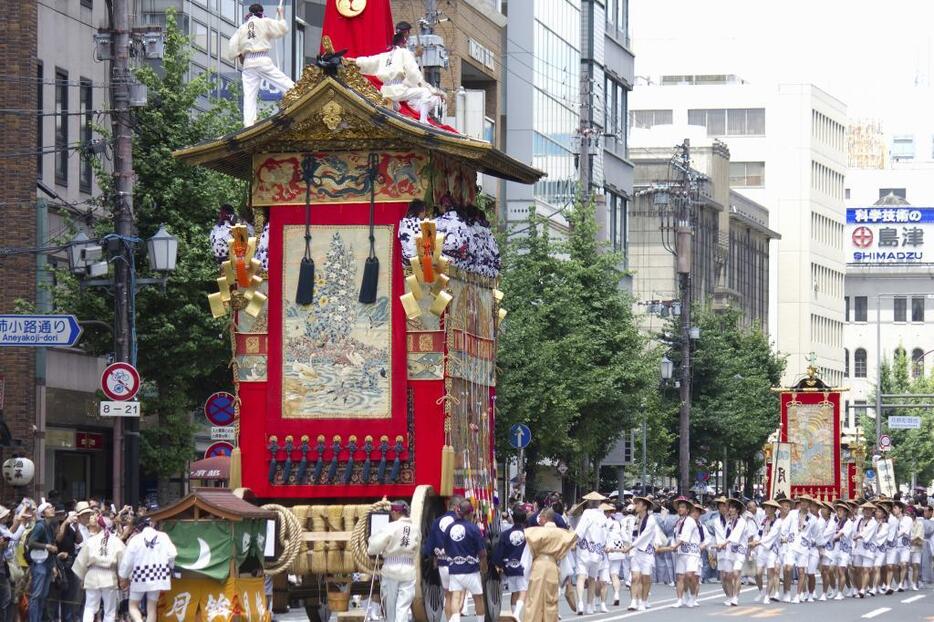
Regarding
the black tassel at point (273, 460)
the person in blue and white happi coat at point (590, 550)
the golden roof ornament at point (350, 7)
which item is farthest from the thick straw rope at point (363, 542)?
the person in blue and white happi coat at point (590, 550)

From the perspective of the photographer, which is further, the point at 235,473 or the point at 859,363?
the point at 859,363

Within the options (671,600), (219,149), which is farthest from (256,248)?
(671,600)

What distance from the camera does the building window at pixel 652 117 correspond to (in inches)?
5133

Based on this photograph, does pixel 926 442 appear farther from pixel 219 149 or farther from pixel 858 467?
pixel 219 149

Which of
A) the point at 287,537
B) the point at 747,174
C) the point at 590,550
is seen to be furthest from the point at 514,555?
the point at 747,174

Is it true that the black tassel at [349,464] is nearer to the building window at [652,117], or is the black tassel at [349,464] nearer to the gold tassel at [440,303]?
the gold tassel at [440,303]

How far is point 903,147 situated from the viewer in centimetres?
17962

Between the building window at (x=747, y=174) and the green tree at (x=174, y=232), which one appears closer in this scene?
the green tree at (x=174, y=232)

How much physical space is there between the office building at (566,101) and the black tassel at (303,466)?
105 ft

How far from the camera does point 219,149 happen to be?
23250mm

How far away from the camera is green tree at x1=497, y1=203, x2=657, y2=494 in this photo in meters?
44.9

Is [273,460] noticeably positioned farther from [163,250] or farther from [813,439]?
[813,439]

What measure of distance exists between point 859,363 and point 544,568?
133966 mm

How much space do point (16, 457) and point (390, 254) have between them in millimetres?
16449
